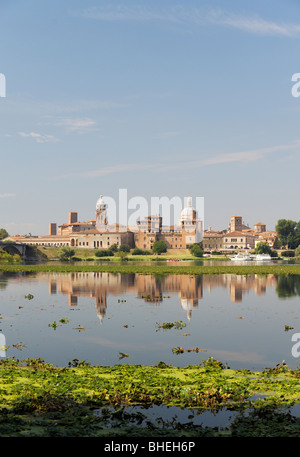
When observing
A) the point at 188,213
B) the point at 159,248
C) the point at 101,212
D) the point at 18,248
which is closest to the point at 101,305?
the point at 18,248

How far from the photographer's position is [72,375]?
40.0ft

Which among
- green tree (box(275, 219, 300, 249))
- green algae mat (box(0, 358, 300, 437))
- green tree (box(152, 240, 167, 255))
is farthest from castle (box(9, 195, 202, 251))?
green algae mat (box(0, 358, 300, 437))

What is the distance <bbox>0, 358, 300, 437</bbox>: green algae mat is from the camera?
8750 millimetres

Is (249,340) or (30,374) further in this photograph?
(249,340)

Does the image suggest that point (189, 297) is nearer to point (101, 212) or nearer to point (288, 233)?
point (288, 233)

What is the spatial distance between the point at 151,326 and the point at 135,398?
942 cm

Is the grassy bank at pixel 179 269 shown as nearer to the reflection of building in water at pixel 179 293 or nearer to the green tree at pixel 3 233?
the reflection of building in water at pixel 179 293

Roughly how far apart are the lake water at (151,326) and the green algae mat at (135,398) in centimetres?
123

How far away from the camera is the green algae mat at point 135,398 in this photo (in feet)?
28.7

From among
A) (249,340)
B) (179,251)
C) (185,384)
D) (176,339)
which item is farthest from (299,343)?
(179,251)

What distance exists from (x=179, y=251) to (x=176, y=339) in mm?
132316

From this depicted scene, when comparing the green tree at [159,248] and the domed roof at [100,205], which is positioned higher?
the domed roof at [100,205]

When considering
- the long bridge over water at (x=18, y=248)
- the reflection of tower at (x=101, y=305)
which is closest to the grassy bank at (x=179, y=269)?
the reflection of tower at (x=101, y=305)
